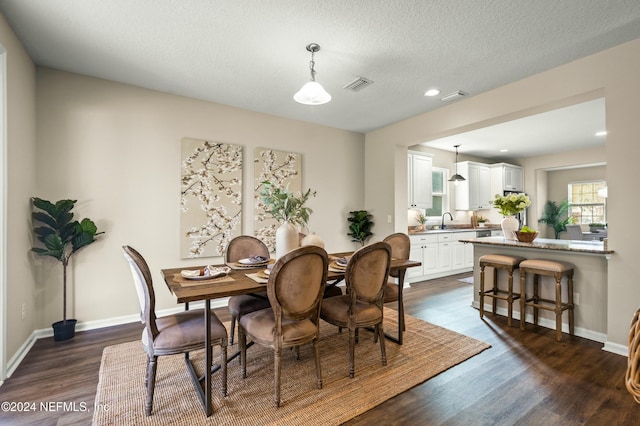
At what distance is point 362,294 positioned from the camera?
2408 mm

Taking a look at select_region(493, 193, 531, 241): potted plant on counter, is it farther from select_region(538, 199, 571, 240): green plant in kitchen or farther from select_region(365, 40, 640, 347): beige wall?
select_region(538, 199, 571, 240): green plant in kitchen

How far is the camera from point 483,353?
277cm

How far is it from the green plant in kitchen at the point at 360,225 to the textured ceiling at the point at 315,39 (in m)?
2.29

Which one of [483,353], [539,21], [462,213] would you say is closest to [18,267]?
[483,353]

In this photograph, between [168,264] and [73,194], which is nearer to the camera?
[73,194]

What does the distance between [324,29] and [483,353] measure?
3.11 metres

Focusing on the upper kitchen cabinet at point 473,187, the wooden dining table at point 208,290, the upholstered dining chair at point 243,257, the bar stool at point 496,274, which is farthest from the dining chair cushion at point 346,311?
the upper kitchen cabinet at point 473,187

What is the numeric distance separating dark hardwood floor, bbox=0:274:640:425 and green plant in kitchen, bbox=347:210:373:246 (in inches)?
97.9

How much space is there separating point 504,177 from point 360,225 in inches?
173

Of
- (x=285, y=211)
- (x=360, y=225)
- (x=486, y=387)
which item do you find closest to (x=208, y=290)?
(x=285, y=211)

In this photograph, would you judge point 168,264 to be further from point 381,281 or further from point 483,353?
point 483,353

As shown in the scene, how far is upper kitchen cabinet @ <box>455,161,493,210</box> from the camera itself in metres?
7.06

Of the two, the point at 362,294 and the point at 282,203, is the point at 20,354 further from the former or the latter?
the point at 362,294

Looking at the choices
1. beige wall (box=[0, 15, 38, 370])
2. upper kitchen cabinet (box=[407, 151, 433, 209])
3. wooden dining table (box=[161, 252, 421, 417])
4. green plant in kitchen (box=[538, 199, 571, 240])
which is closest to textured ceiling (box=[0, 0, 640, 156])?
beige wall (box=[0, 15, 38, 370])
